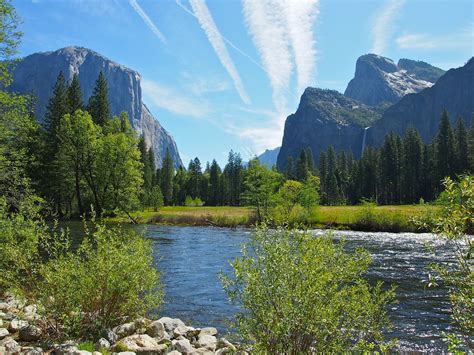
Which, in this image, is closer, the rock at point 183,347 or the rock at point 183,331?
the rock at point 183,347

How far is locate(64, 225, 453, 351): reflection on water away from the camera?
496 inches

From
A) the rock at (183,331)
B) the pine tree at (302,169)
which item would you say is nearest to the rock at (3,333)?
the rock at (183,331)

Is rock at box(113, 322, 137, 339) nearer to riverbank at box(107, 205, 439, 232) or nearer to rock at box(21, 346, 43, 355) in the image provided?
rock at box(21, 346, 43, 355)

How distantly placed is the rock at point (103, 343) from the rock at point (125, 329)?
0.76 meters

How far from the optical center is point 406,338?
11.8 meters

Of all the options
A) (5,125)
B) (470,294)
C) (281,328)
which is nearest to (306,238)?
(281,328)

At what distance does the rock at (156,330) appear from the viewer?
10594 mm

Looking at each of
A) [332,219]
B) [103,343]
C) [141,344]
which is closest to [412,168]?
[332,219]

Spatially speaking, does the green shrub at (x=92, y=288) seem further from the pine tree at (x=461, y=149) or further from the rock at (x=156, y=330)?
the pine tree at (x=461, y=149)

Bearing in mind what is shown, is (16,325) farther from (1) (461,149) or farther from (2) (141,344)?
(1) (461,149)

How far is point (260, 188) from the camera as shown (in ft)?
199

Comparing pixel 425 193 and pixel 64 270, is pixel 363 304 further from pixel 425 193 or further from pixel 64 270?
pixel 425 193

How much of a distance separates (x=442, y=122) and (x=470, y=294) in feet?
333

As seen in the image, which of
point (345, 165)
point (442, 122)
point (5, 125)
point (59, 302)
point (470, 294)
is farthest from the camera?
point (345, 165)
